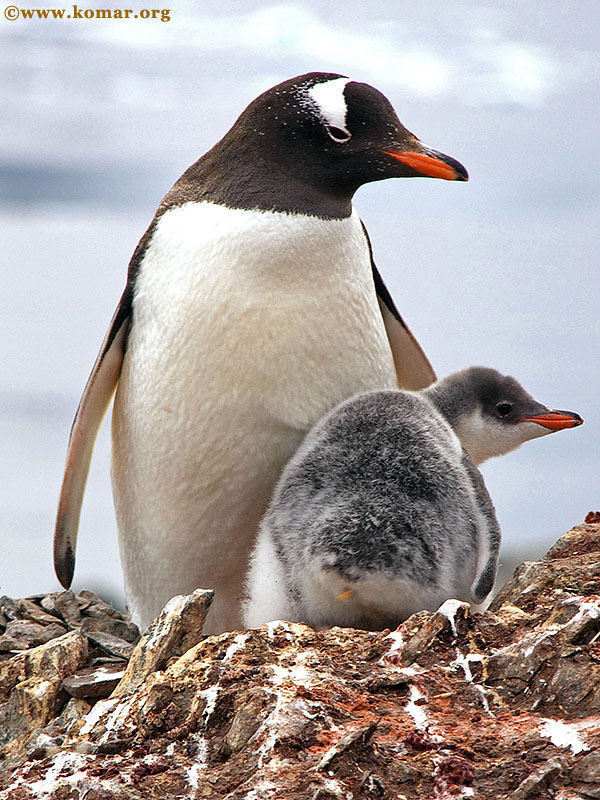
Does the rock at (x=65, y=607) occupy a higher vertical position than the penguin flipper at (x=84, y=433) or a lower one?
lower

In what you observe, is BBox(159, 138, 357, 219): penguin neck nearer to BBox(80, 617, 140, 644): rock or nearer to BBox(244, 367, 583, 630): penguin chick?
BBox(244, 367, 583, 630): penguin chick

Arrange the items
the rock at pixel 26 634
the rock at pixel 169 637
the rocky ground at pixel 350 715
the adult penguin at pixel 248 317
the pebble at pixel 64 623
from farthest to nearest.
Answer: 1. the rock at pixel 26 634
2. the pebble at pixel 64 623
3. the adult penguin at pixel 248 317
4. the rock at pixel 169 637
5. the rocky ground at pixel 350 715

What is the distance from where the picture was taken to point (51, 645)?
314 cm

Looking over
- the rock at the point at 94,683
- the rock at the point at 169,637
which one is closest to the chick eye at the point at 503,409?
the rock at the point at 169,637

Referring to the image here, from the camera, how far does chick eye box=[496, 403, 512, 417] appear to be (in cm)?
306

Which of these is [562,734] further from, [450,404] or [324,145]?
[324,145]

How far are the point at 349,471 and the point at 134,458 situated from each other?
2.88 feet

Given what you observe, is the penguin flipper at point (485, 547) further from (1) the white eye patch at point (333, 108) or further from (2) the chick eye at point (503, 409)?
(1) the white eye patch at point (333, 108)

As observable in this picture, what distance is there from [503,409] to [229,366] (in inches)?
31.4

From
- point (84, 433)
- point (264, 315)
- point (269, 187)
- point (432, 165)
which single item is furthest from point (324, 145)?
point (84, 433)

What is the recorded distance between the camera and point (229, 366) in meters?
3.00

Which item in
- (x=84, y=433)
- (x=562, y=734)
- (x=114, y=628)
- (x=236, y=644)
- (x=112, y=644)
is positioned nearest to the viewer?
(x=562, y=734)

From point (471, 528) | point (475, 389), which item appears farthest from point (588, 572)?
point (475, 389)

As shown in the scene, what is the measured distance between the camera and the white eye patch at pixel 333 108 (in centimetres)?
294
